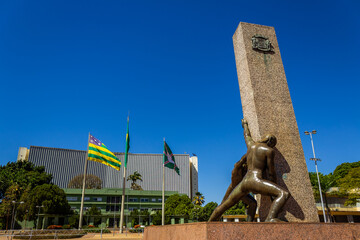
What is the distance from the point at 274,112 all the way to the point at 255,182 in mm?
3520

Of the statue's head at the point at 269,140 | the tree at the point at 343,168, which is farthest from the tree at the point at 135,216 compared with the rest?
the statue's head at the point at 269,140

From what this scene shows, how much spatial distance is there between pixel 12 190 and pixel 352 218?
5495 centimetres

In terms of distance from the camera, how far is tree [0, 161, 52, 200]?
52531mm

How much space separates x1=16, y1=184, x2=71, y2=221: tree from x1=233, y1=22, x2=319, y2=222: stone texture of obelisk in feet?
161

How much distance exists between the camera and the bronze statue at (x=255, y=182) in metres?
5.55

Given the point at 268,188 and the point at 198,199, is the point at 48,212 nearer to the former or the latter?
the point at 198,199

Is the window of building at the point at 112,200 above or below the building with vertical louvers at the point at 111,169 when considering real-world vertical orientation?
below

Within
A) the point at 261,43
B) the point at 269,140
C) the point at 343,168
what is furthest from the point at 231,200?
the point at 343,168

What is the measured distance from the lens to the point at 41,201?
48688 mm

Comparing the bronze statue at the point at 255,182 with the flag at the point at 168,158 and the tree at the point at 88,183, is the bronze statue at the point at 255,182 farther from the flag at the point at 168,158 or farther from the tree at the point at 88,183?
the tree at the point at 88,183

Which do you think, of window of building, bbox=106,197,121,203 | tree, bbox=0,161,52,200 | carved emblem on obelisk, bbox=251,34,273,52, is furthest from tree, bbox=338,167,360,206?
window of building, bbox=106,197,121,203

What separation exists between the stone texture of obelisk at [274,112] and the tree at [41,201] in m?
49.2

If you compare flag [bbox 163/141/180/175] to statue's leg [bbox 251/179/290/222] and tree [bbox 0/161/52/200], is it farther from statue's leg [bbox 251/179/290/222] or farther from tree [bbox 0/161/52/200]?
tree [bbox 0/161/52/200]

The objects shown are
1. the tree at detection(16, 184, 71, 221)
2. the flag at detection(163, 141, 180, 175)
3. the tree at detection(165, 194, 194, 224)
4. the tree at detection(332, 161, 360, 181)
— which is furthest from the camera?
the tree at detection(165, 194, 194, 224)
